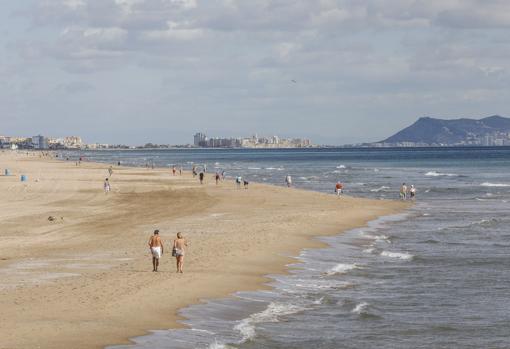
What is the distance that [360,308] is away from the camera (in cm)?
2169

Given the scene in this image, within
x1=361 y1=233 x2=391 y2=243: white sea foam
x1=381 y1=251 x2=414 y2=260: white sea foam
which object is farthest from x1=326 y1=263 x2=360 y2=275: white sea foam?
x1=361 y1=233 x2=391 y2=243: white sea foam

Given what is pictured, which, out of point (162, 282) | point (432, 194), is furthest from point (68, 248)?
point (432, 194)

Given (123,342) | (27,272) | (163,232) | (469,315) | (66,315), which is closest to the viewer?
(123,342)

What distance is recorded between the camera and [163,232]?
1457 inches

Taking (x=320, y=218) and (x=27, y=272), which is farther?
(x=320, y=218)

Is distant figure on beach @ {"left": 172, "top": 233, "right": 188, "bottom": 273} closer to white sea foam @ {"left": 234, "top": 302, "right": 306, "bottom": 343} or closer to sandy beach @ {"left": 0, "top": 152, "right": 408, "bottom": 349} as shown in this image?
sandy beach @ {"left": 0, "top": 152, "right": 408, "bottom": 349}

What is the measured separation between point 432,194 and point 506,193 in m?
6.19

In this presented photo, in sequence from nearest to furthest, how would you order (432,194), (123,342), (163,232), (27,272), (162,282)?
1. (123,342)
2. (162,282)
3. (27,272)
4. (163,232)
5. (432,194)

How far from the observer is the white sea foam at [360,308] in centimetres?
2134

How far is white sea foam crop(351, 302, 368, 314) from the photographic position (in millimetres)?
21344

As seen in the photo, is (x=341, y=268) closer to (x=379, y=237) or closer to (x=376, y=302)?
(x=376, y=302)

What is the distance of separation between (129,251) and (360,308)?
35.9ft

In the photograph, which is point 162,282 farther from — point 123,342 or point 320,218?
point 320,218

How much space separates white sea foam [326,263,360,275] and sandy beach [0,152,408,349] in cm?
165
